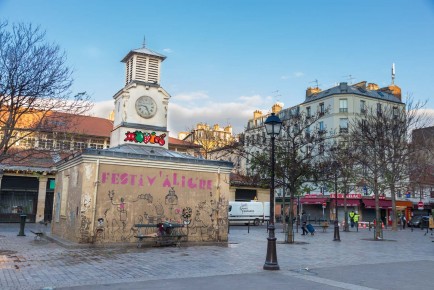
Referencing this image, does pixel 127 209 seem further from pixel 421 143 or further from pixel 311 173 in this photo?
pixel 421 143

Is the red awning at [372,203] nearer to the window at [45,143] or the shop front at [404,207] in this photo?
the shop front at [404,207]

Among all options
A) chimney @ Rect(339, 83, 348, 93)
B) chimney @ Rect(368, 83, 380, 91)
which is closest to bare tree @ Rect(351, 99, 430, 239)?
chimney @ Rect(339, 83, 348, 93)

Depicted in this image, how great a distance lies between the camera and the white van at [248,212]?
39812 mm

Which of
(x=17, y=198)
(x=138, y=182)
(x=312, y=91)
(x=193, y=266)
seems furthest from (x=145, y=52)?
(x=312, y=91)

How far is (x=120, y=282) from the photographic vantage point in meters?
8.94

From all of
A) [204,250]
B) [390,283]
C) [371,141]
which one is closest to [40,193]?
[204,250]

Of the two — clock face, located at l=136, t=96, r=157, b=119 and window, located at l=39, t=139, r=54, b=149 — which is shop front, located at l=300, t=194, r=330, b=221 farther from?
window, located at l=39, t=139, r=54, b=149

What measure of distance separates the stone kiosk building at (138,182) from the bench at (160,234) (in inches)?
12.4

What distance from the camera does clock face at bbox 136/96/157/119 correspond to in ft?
67.9

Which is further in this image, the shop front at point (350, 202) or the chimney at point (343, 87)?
the chimney at point (343, 87)

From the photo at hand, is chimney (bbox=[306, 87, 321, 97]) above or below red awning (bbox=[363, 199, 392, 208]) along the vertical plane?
above

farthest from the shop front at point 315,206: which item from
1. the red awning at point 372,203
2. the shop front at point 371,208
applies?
the red awning at point 372,203

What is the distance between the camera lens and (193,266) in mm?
11352

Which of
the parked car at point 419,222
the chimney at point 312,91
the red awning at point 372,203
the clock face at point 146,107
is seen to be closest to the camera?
the clock face at point 146,107
